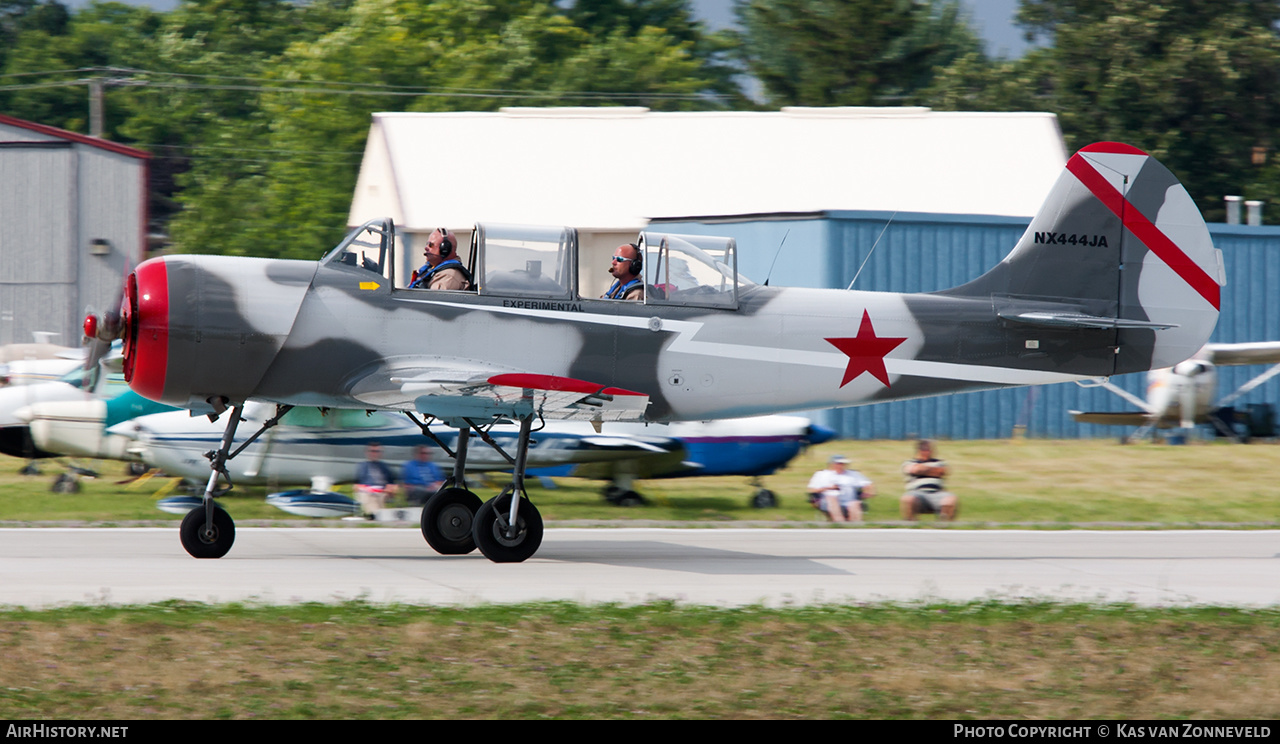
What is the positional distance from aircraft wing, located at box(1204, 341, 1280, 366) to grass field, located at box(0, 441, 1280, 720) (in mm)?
16824

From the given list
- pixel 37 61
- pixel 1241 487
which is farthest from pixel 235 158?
pixel 1241 487

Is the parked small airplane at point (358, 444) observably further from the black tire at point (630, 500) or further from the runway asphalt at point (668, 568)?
the runway asphalt at point (668, 568)

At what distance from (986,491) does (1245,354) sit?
824 centimetres

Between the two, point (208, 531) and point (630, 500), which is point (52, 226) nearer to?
point (630, 500)

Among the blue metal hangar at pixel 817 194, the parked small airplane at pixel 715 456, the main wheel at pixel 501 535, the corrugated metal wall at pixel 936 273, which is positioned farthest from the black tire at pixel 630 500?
the corrugated metal wall at pixel 936 273

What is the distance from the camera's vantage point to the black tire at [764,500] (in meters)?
18.1

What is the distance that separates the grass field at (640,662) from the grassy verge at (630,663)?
17mm

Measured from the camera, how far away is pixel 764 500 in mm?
18141

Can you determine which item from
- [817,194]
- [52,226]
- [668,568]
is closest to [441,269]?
[668,568]

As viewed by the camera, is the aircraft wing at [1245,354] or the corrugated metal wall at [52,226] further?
the corrugated metal wall at [52,226]
